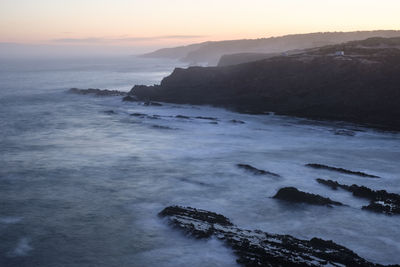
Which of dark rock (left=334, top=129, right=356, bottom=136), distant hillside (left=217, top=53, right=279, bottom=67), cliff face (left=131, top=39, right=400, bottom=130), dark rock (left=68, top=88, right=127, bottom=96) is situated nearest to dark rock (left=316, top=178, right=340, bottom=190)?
dark rock (left=334, top=129, right=356, bottom=136)

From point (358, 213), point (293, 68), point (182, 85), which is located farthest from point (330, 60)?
point (358, 213)

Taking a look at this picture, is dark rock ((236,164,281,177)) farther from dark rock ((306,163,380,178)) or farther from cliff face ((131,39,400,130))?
cliff face ((131,39,400,130))

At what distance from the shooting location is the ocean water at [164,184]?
1709cm

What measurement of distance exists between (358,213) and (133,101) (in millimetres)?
45658

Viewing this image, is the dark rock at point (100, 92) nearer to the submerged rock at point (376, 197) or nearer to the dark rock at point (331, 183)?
the dark rock at point (331, 183)

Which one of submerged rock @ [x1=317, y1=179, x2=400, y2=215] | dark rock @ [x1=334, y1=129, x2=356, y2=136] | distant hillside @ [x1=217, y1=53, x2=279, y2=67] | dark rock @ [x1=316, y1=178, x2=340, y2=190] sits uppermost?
distant hillside @ [x1=217, y1=53, x2=279, y2=67]

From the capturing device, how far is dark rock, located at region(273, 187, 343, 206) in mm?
21422

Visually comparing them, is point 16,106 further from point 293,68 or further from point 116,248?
point 116,248

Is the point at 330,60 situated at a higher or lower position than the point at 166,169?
higher

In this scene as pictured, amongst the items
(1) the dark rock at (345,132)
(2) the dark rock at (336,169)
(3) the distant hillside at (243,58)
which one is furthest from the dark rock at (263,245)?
(3) the distant hillside at (243,58)

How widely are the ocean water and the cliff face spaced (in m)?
4.40

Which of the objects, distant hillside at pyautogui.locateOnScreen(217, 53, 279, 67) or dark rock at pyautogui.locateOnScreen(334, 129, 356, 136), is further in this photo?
distant hillside at pyautogui.locateOnScreen(217, 53, 279, 67)

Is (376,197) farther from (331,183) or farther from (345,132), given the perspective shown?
(345,132)

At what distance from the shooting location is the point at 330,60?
56.6 metres
